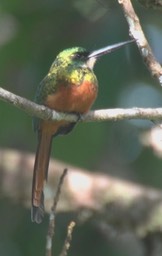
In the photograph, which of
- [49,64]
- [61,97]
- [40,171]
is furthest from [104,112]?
[49,64]

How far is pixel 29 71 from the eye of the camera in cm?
459

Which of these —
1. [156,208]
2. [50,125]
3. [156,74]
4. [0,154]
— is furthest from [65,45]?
[156,74]

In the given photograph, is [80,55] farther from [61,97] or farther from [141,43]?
[141,43]

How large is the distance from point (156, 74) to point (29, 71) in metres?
1.94

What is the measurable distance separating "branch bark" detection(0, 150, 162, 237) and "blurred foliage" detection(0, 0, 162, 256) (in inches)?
4.7

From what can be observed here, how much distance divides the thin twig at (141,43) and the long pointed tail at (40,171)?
743mm

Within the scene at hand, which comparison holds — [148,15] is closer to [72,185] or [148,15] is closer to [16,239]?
[72,185]

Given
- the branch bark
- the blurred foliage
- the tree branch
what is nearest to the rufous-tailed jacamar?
the tree branch

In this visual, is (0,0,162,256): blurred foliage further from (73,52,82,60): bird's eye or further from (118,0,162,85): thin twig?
(118,0,162,85): thin twig

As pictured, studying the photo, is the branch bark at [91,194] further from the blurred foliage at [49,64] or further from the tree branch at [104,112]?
the tree branch at [104,112]

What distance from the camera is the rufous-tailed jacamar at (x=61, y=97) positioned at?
3.18 meters

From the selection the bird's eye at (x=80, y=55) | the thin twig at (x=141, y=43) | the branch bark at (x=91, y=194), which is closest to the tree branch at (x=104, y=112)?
the thin twig at (x=141, y=43)

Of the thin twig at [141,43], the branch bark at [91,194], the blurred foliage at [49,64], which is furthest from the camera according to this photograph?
the branch bark at [91,194]

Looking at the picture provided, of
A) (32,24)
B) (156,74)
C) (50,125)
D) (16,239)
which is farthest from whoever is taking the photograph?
(16,239)
